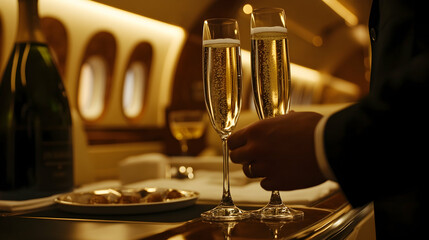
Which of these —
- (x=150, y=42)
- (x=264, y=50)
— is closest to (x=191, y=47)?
(x=150, y=42)

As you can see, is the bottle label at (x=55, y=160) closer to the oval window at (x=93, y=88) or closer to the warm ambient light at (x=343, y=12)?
the oval window at (x=93, y=88)

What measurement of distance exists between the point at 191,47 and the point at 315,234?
6.71 metres

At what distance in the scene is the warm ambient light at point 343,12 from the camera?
9174 mm

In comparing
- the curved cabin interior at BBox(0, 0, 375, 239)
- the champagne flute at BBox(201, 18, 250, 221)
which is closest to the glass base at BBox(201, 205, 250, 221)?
the champagne flute at BBox(201, 18, 250, 221)

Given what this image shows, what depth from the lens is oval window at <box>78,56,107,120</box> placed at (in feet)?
20.6

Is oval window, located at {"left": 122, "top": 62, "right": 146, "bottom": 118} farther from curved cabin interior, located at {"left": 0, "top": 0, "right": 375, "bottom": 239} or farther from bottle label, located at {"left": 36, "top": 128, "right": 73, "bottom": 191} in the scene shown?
bottle label, located at {"left": 36, "top": 128, "right": 73, "bottom": 191}

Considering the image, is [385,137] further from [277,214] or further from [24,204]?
[24,204]

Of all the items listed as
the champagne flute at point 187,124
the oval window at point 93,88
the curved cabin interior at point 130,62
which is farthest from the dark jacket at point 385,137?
the oval window at point 93,88

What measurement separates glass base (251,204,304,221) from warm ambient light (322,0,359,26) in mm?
8769

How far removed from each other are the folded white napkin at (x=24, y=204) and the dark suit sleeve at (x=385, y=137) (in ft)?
2.05

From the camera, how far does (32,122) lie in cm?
106

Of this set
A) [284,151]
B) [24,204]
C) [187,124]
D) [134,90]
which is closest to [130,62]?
[134,90]

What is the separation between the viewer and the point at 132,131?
6883 mm

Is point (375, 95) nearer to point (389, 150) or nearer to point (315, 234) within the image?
point (389, 150)
